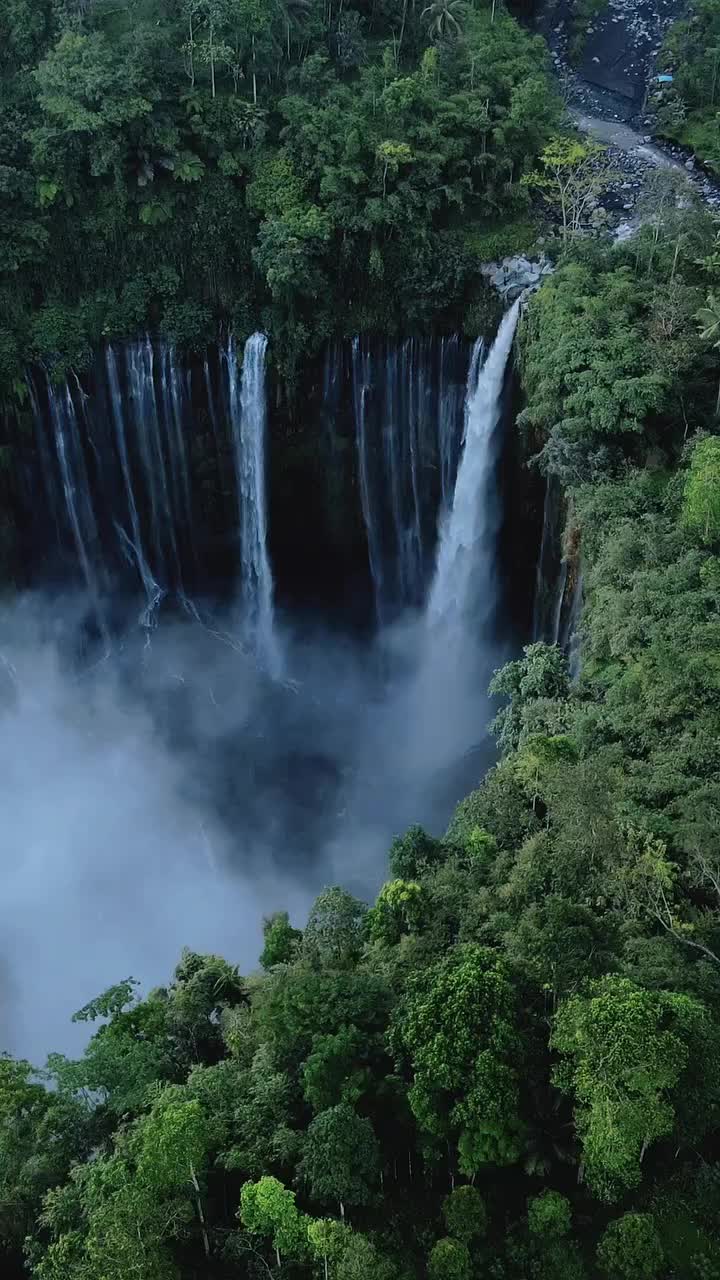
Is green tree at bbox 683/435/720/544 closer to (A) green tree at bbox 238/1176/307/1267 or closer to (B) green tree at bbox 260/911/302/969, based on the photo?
(B) green tree at bbox 260/911/302/969

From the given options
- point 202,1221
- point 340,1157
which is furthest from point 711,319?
point 202,1221

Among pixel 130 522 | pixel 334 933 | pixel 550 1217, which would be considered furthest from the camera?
pixel 130 522

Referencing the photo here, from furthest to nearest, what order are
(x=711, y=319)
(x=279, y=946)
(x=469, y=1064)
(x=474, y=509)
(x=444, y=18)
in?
1. (x=444, y=18)
2. (x=474, y=509)
3. (x=711, y=319)
4. (x=279, y=946)
5. (x=469, y=1064)

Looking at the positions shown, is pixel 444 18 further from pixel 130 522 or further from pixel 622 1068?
pixel 622 1068

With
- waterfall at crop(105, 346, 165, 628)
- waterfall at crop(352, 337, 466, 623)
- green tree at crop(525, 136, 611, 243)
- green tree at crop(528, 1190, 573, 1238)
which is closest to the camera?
green tree at crop(528, 1190, 573, 1238)

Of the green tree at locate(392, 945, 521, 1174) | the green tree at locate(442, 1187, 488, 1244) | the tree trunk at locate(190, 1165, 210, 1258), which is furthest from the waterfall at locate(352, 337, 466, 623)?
the tree trunk at locate(190, 1165, 210, 1258)

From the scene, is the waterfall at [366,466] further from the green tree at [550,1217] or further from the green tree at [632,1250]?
the green tree at [632,1250]
